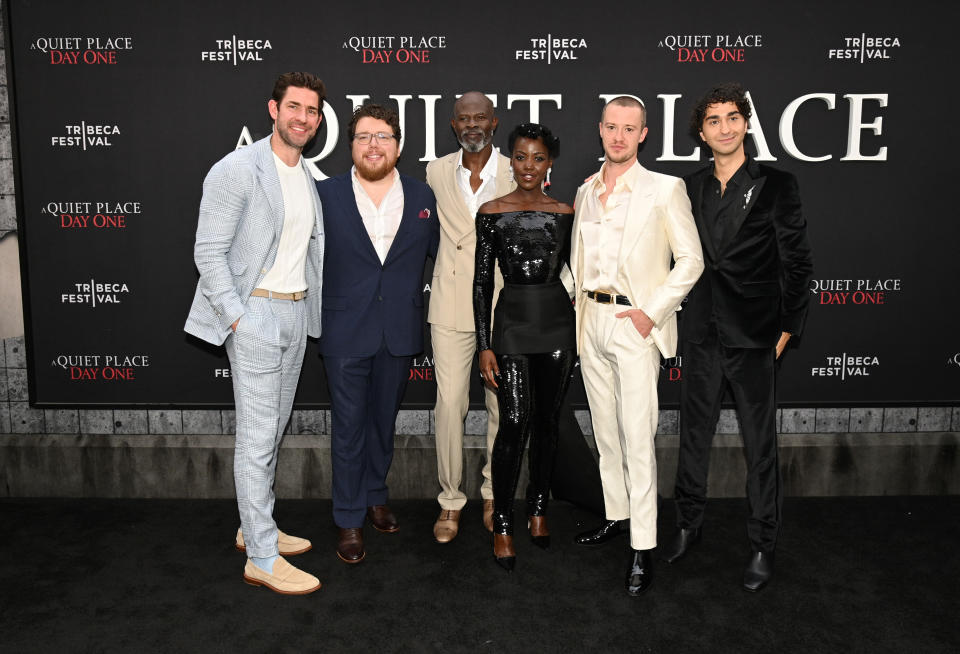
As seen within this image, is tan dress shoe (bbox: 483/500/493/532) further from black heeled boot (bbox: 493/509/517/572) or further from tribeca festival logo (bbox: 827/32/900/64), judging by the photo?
tribeca festival logo (bbox: 827/32/900/64)

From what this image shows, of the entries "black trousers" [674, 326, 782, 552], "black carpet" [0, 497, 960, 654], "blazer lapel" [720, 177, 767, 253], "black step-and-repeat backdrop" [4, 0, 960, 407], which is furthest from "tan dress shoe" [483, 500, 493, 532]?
"blazer lapel" [720, 177, 767, 253]

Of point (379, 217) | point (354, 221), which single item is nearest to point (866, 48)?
point (379, 217)

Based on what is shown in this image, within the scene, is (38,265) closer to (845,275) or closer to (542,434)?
(542,434)

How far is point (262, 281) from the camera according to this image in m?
3.51

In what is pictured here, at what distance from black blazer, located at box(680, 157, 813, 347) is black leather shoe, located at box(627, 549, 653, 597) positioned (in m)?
1.12

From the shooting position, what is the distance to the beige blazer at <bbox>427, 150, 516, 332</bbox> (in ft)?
12.8

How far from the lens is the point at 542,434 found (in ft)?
12.4

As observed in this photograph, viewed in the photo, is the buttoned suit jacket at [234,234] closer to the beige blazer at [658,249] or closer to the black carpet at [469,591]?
the black carpet at [469,591]

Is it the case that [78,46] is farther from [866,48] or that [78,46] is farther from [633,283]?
[866,48]

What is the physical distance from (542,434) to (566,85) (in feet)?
7.20

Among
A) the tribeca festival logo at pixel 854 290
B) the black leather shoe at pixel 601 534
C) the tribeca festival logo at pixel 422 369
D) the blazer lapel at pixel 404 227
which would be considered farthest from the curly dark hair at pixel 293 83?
the tribeca festival logo at pixel 854 290

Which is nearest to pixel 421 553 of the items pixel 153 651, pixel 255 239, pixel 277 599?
pixel 277 599

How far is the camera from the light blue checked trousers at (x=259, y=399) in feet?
11.4

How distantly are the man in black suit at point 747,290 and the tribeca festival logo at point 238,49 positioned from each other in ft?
8.69
